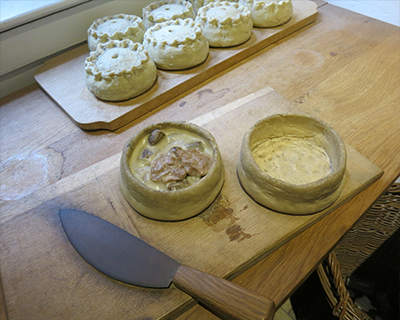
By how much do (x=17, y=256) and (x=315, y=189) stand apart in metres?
0.81

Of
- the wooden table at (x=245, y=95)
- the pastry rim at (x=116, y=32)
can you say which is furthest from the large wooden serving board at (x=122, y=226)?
the pastry rim at (x=116, y=32)

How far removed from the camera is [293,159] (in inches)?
39.3

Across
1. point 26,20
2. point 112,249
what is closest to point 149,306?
point 112,249

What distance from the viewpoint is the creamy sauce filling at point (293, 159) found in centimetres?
95

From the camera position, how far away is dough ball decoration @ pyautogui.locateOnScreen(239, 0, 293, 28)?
5.36 feet

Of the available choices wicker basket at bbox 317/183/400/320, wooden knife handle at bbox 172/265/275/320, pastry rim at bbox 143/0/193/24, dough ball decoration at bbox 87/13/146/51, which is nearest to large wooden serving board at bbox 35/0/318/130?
dough ball decoration at bbox 87/13/146/51

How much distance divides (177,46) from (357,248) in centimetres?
123

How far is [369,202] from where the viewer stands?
0.99 meters

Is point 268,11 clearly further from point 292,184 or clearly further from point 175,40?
point 292,184

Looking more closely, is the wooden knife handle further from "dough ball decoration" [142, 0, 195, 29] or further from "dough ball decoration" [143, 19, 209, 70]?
"dough ball decoration" [142, 0, 195, 29]

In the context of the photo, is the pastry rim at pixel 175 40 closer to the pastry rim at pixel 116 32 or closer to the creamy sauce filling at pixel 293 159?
the pastry rim at pixel 116 32

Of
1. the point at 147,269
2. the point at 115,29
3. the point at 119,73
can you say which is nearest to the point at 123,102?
the point at 119,73

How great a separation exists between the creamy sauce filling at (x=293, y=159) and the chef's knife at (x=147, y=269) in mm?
376

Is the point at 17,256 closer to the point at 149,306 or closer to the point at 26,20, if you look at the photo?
the point at 149,306
